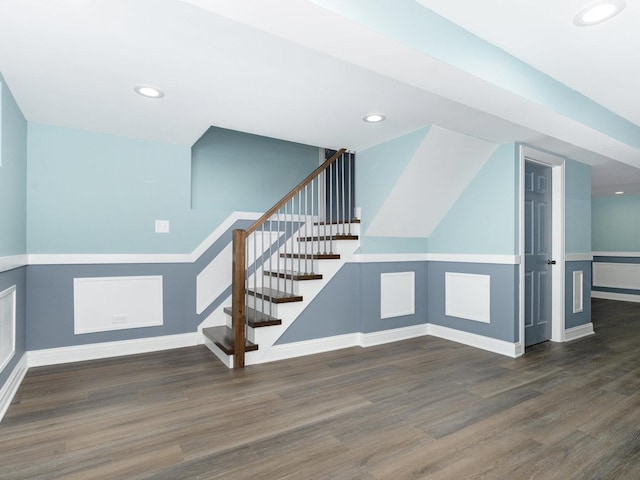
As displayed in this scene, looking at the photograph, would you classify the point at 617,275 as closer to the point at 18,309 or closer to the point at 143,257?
the point at 143,257

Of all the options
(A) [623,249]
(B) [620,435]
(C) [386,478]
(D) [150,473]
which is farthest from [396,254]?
(A) [623,249]

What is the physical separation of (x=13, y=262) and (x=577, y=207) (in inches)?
217

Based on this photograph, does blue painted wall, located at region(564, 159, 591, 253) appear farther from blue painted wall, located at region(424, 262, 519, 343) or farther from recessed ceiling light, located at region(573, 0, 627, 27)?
recessed ceiling light, located at region(573, 0, 627, 27)

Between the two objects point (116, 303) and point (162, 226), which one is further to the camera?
point (162, 226)

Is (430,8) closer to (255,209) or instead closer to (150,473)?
(150,473)

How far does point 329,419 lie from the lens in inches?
87.1

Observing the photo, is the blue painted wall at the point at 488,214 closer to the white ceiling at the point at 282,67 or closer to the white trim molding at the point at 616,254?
the white ceiling at the point at 282,67

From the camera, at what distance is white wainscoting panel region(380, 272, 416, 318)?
398cm

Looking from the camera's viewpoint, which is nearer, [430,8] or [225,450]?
[430,8]

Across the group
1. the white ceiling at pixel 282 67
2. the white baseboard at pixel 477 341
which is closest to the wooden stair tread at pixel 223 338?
the white ceiling at pixel 282 67

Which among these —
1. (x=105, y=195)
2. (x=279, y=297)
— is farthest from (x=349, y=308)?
(x=105, y=195)

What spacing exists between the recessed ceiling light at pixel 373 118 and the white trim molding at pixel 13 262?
8.82ft

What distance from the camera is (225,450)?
188 centimetres

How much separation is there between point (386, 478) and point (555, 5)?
2.21 metres
